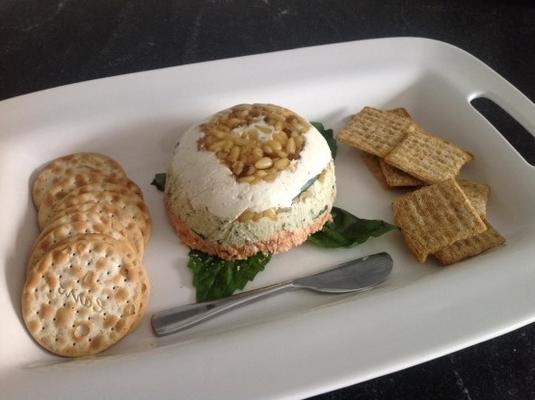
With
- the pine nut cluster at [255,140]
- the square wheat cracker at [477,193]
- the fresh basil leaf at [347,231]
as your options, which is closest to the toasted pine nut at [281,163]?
the pine nut cluster at [255,140]

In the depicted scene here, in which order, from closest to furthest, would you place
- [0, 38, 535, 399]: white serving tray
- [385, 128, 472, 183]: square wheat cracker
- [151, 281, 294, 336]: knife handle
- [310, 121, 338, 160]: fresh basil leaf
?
[0, 38, 535, 399]: white serving tray → [151, 281, 294, 336]: knife handle → [385, 128, 472, 183]: square wheat cracker → [310, 121, 338, 160]: fresh basil leaf

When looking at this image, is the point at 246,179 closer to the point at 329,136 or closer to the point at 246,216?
the point at 246,216

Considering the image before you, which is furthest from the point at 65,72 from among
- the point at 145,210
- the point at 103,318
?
the point at 103,318

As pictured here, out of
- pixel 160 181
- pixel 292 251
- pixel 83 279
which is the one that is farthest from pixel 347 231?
pixel 83 279

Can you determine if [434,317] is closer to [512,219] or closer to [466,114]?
[512,219]

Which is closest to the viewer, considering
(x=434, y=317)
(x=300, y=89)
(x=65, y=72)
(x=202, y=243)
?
(x=434, y=317)

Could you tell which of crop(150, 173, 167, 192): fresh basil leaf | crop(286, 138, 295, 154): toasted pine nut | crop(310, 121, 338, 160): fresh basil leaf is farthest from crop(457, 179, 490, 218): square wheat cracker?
crop(150, 173, 167, 192): fresh basil leaf

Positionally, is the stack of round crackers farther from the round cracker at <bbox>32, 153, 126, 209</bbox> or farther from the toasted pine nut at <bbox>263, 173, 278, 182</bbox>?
the toasted pine nut at <bbox>263, 173, 278, 182</bbox>

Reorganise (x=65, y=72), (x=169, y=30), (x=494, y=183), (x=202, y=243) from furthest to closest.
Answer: (x=169, y=30), (x=65, y=72), (x=494, y=183), (x=202, y=243)
